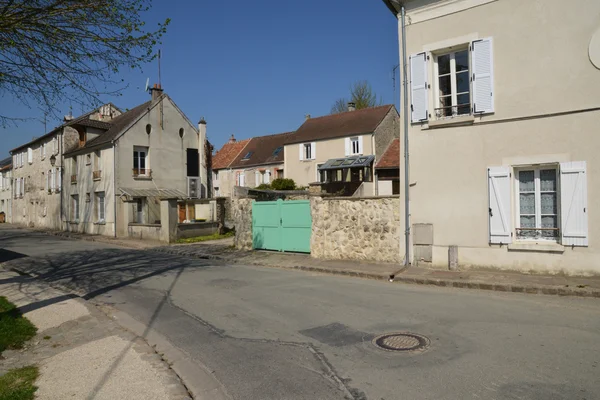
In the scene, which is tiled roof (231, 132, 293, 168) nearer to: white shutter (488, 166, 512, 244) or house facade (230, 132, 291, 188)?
house facade (230, 132, 291, 188)

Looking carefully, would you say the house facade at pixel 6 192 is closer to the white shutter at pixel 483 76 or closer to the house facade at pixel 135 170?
the house facade at pixel 135 170

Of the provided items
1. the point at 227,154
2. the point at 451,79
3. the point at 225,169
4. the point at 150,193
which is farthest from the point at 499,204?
the point at 227,154

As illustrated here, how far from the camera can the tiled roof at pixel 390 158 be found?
30.1 m

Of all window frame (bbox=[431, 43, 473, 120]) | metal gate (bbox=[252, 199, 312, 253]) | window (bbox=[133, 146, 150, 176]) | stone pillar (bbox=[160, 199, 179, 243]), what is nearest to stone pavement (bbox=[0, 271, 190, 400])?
metal gate (bbox=[252, 199, 312, 253])

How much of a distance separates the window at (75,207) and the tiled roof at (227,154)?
16218mm

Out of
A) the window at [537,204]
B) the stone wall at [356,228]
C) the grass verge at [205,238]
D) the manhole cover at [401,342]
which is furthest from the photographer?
the grass verge at [205,238]

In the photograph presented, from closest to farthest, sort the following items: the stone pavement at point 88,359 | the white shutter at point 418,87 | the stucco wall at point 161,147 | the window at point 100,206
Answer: the stone pavement at point 88,359, the white shutter at point 418,87, the stucco wall at point 161,147, the window at point 100,206

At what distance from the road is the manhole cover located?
0.13 m

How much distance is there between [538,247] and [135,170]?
958 inches

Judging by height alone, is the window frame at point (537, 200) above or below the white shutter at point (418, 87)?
below

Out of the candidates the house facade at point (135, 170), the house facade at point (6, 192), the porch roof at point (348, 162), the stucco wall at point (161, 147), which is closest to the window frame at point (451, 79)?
the house facade at point (135, 170)

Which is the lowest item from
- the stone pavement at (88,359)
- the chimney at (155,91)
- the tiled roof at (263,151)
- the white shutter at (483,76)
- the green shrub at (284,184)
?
the stone pavement at (88,359)

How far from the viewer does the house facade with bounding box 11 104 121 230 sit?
1255 inches

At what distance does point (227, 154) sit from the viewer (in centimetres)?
4756
